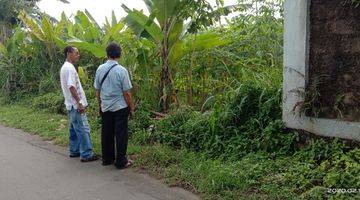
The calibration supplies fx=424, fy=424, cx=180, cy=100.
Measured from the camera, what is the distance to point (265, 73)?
647cm

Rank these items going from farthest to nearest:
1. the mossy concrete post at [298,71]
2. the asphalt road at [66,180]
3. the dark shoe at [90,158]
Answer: the dark shoe at [90,158] → the mossy concrete post at [298,71] → the asphalt road at [66,180]

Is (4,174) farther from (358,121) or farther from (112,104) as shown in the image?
(358,121)

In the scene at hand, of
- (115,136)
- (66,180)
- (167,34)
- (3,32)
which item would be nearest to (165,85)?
(167,34)

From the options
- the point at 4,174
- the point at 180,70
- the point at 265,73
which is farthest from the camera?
the point at 180,70

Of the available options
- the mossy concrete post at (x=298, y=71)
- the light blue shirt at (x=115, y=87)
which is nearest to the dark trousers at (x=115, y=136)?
the light blue shirt at (x=115, y=87)

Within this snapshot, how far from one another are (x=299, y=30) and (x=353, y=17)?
66cm

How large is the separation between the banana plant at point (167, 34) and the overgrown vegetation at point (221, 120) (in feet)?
0.16

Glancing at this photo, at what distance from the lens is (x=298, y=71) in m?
5.36

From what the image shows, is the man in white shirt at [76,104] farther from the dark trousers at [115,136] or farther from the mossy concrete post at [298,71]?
the mossy concrete post at [298,71]

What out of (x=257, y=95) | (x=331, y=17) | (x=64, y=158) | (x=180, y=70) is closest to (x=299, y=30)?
(x=331, y=17)

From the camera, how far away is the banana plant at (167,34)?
6.98m

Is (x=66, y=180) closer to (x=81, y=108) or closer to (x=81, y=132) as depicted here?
(x=81, y=132)

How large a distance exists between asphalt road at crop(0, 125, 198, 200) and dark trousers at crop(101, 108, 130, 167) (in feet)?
0.57

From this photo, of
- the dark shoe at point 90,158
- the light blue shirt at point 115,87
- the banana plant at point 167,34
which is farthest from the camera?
the banana plant at point 167,34
